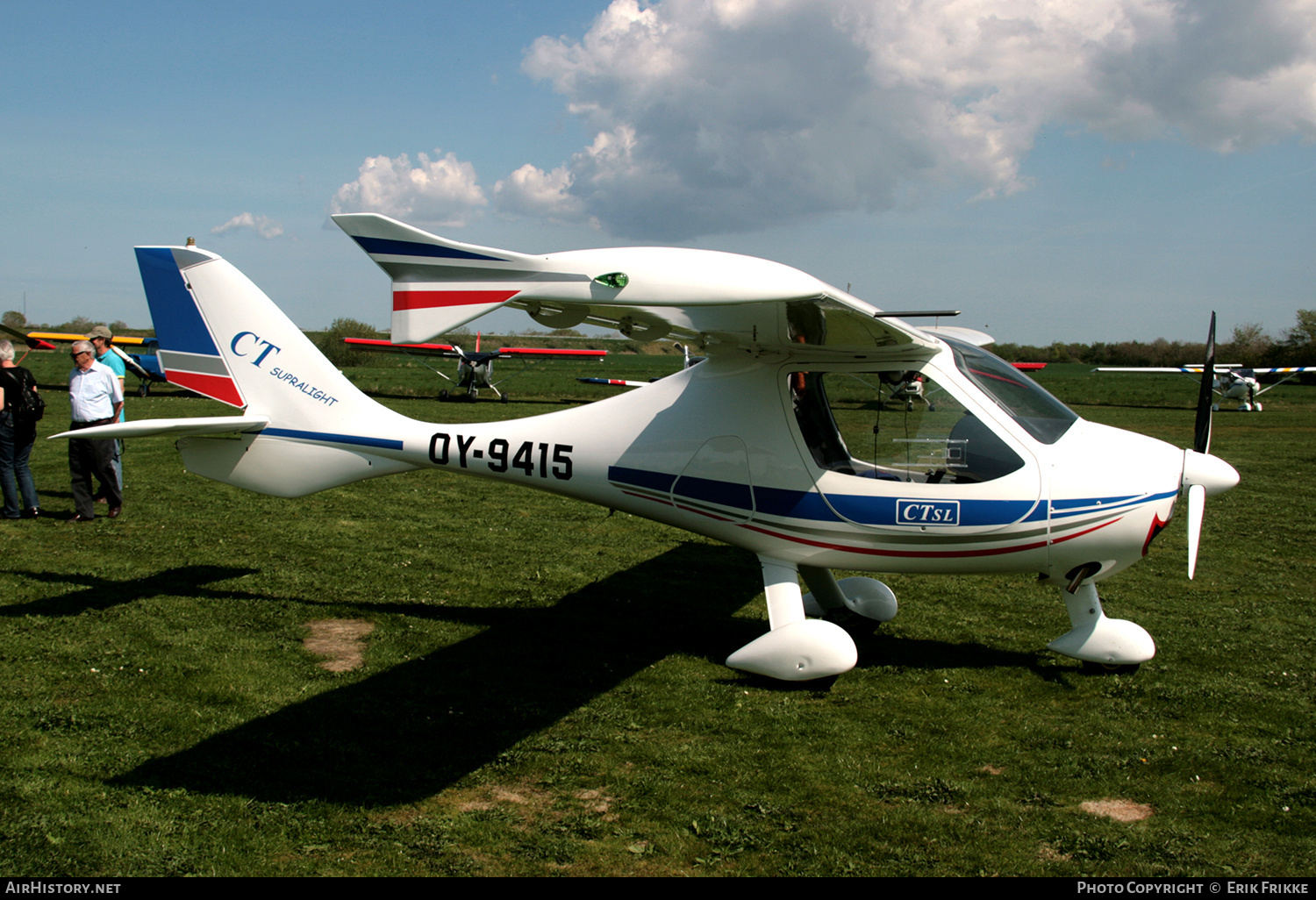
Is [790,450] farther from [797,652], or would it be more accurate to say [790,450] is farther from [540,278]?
[540,278]

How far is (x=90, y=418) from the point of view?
9047 millimetres

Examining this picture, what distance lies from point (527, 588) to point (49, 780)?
4.13 m

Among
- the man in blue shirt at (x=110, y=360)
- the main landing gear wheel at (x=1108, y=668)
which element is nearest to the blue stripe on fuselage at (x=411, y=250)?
the main landing gear wheel at (x=1108, y=668)

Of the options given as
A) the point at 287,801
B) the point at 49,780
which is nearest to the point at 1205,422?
the point at 287,801

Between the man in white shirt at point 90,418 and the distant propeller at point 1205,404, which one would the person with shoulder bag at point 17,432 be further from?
the distant propeller at point 1205,404

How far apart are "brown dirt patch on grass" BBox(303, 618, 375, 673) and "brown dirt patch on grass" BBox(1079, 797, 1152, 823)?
4504 millimetres

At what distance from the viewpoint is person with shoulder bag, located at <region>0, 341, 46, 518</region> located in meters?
9.12

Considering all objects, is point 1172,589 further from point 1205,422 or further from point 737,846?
point 737,846

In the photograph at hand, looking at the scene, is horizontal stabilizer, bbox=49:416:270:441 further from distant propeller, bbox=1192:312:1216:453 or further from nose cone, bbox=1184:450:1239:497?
distant propeller, bbox=1192:312:1216:453

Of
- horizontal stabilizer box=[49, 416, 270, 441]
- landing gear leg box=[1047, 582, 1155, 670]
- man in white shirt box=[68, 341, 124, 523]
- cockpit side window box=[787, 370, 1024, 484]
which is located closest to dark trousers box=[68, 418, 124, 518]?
man in white shirt box=[68, 341, 124, 523]

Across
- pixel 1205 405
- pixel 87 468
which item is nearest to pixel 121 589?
pixel 87 468

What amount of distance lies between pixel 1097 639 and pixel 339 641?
17.7 ft

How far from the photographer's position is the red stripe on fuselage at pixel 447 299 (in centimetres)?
349

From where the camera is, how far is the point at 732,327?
4980 mm
